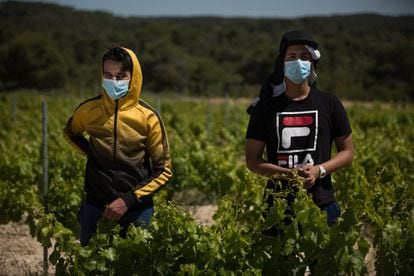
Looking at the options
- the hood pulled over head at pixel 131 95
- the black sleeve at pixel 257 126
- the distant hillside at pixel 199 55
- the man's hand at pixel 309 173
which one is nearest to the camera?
the man's hand at pixel 309 173

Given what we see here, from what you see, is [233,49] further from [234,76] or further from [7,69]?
[7,69]

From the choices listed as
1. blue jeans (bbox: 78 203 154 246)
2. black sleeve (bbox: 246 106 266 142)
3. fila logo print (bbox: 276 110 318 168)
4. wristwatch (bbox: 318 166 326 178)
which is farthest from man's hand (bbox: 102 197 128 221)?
wristwatch (bbox: 318 166 326 178)

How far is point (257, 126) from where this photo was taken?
277 centimetres

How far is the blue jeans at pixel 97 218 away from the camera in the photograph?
2.92m

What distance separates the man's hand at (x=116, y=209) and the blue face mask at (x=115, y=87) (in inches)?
21.7

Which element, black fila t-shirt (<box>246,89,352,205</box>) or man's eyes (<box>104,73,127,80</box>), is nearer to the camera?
black fila t-shirt (<box>246,89,352,205</box>)

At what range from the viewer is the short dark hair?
2.82 m

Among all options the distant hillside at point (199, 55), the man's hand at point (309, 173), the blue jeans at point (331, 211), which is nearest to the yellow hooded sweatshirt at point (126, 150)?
the man's hand at point (309, 173)

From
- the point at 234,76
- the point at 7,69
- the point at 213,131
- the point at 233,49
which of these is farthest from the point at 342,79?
the point at 213,131

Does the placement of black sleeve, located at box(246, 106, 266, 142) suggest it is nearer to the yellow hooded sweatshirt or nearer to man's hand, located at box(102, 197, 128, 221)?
the yellow hooded sweatshirt

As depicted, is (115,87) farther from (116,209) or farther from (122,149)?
(116,209)

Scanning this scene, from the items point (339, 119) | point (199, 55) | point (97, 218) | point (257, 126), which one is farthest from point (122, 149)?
point (199, 55)

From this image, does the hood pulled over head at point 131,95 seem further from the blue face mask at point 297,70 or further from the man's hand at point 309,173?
the man's hand at point 309,173

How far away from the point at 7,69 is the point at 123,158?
45.1 metres
